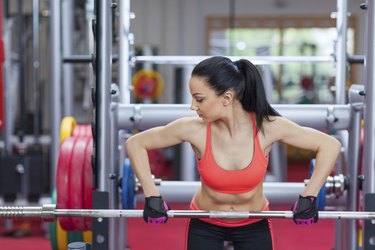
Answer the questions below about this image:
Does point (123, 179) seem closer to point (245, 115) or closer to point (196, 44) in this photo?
point (245, 115)

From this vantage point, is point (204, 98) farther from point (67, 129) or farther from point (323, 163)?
point (67, 129)

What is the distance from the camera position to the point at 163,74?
8602mm

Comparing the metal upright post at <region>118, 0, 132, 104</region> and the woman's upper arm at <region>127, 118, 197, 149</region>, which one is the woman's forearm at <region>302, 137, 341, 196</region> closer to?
the woman's upper arm at <region>127, 118, 197, 149</region>

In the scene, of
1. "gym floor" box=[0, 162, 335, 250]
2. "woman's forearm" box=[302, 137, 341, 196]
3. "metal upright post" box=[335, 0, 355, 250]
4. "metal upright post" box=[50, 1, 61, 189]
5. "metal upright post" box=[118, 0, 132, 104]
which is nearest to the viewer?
"woman's forearm" box=[302, 137, 341, 196]

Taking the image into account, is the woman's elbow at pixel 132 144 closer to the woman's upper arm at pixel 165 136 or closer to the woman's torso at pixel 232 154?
the woman's upper arm at pixel 165 136

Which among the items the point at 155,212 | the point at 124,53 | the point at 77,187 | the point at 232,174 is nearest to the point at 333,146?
the point at 232,174

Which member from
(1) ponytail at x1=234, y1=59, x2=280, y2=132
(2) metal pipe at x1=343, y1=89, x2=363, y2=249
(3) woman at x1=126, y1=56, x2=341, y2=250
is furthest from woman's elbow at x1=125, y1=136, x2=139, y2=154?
Answer: (2) metal pipe at x1=343, y1=89, x2=363, y2=249

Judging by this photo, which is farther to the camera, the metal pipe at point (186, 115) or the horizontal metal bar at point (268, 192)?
the horizontal metal bar at point (268, 192)

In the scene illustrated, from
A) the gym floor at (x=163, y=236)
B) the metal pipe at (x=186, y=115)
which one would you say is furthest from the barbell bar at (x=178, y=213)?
the gym floor at (x=163, y=236)

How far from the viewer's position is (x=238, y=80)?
5.98 ft

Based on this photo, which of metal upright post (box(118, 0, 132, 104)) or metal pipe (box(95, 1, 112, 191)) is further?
metal upright post (box(118, 0, 132, 104))

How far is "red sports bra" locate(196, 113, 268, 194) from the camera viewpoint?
184cm

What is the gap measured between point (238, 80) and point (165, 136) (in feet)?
0.97

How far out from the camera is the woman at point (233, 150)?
6.01 feet
